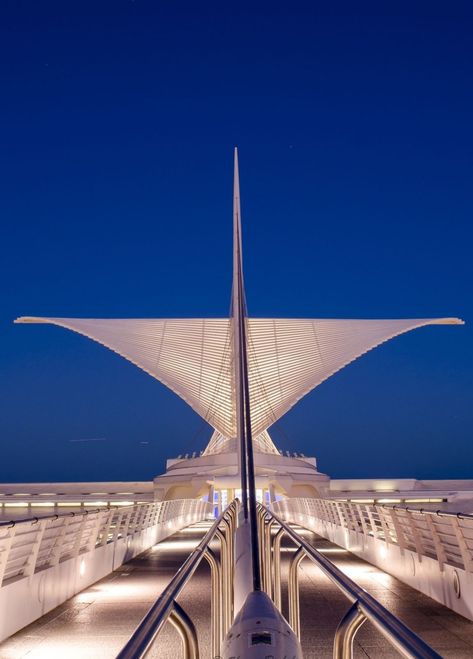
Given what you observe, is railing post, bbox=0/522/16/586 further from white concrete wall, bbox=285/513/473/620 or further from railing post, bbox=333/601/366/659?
railing post, bbox=333/601/366/659

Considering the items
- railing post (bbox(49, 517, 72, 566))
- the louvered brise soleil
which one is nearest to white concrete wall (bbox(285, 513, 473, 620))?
railing post (bbox(49, 517, 72, 566))

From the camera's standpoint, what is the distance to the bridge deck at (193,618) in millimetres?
5516

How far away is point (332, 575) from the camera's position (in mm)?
2508

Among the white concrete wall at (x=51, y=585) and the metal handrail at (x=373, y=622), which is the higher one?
the white concrete wall at (x=51, y=585)

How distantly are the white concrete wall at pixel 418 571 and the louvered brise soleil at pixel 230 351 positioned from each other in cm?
2978

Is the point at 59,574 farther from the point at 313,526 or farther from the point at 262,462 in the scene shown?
the point at 262,462

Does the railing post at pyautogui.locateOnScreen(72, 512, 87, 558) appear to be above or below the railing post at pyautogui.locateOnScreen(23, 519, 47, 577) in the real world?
above

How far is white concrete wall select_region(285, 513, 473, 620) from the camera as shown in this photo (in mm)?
7164

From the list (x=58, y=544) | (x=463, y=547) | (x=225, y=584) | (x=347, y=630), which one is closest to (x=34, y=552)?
(x=58, y=544)

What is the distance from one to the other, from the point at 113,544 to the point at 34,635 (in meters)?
5.69

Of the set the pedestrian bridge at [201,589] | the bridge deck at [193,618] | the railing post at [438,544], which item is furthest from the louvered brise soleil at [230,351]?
the railing post at [438,544]

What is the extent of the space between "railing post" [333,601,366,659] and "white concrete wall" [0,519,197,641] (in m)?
4.59

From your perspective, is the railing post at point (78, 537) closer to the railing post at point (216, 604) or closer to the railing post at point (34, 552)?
the railing post at point (34, 552)

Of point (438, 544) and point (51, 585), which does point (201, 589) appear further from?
point (438, 544)
